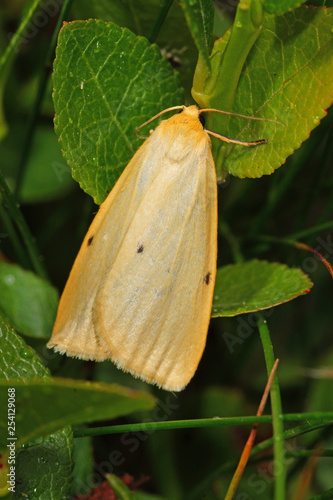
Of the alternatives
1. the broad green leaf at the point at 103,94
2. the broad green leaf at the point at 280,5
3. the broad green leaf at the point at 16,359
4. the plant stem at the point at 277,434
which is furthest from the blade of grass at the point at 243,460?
the broad green leaf at the point at 280,5

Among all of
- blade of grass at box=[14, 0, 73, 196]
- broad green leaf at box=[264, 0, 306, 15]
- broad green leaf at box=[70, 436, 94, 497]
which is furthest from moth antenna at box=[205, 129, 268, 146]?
broad green leaf at box=[70, 436, 94, 497]

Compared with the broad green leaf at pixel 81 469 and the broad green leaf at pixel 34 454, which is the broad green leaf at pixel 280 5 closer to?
the broad green leaf at pixel 34 454

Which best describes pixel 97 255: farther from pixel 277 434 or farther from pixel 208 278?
pixel 277 434

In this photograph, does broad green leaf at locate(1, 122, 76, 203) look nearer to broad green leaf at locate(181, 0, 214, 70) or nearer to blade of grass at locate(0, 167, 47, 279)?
blade of grass at locate(0, 167, 47, 279)

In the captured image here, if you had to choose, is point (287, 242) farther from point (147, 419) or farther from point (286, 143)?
point (147, 419)

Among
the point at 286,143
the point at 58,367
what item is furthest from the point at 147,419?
the point at 286,143

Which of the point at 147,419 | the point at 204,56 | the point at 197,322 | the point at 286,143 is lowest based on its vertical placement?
the point at 147,419
